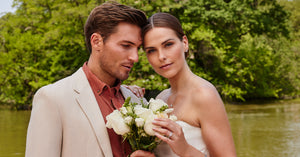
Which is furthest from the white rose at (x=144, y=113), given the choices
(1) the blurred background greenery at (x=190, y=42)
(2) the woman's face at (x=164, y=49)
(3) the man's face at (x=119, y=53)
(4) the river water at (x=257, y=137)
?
(1) the blurred background greenery at (x=190, y=42)

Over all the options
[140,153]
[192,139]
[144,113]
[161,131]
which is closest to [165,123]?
[161,131]

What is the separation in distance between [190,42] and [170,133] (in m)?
22.1

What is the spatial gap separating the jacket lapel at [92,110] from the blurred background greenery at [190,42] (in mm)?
17886

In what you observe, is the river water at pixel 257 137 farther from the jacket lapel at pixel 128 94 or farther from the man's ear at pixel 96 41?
the man's ear at pixel 96 41

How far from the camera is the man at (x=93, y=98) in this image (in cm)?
240

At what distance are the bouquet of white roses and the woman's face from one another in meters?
0.58

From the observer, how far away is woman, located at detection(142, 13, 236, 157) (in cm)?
277

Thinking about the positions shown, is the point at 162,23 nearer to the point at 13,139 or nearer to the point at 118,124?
the point at 118,124

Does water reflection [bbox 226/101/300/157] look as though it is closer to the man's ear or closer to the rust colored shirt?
the rust colored shirt

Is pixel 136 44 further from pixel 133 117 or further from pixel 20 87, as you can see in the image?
pixel 20 87

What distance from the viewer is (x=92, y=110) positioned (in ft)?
8.59

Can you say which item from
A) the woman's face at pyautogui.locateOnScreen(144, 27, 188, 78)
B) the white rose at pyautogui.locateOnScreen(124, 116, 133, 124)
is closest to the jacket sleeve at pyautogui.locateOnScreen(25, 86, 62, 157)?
the white rose at pyautogui.locateOnScreen(124, 116, 133, 124)

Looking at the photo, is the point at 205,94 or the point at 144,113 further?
the point at 205,94

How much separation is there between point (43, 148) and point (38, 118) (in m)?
0.22
